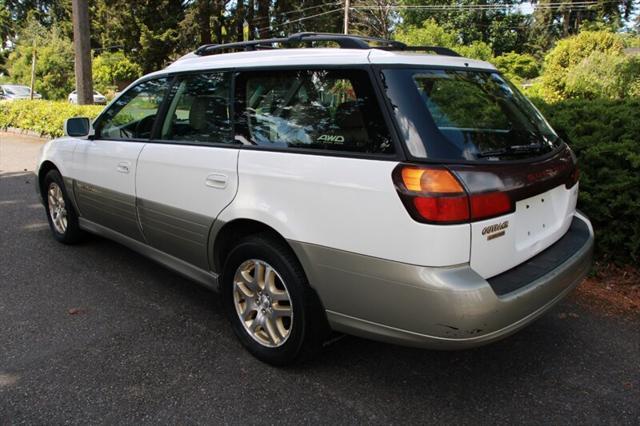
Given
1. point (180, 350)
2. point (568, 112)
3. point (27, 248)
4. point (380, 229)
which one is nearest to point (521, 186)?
point (380, 229)

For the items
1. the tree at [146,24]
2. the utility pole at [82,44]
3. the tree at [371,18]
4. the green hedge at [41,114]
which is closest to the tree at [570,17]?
the tree at [371,18]

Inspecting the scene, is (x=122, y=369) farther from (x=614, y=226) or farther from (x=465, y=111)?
(x=614, y=226)

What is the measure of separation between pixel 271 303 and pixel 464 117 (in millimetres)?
1427

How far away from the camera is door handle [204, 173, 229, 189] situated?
299cm

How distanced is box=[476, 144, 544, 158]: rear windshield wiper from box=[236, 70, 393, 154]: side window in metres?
0.48

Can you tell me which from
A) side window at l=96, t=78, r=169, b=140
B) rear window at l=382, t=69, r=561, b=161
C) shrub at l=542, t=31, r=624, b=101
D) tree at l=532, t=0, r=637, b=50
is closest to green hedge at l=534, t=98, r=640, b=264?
rear window at l=382, t=69, r=561, b=161

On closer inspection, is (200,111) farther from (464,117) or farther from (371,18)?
(371,18)

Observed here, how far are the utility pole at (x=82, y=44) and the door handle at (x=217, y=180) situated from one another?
12.3 meters

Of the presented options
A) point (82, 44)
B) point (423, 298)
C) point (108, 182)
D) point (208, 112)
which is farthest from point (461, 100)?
point (82, 44)

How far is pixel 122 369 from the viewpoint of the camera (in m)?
2.93

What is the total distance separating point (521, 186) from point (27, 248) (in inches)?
178

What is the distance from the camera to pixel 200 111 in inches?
133

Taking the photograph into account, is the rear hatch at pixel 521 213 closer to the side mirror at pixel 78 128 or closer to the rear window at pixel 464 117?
the rear window at pixel 464 117

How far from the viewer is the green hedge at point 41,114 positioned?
519 inches
